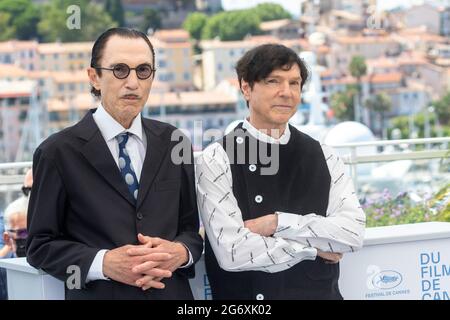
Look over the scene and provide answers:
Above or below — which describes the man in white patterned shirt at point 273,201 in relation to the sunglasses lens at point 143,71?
below

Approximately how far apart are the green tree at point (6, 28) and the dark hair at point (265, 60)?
68465 millimetres

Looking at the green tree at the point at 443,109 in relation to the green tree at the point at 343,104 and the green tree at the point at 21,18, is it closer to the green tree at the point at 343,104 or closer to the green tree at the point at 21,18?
the green tree at the point at 343,104

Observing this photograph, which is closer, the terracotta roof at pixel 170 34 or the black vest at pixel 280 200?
the black vest at pixel 280 200

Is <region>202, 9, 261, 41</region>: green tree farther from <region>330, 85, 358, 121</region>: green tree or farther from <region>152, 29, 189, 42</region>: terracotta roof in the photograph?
<region>330, 85, 358, 121</region>: green tree

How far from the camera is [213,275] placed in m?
2.28

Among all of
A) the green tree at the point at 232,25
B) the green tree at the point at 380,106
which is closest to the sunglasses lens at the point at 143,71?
the green tree at the point at 380,106

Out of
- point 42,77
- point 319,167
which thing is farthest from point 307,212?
point 42,77

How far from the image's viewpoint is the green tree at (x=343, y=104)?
206 ft

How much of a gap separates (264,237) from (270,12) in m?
73.7

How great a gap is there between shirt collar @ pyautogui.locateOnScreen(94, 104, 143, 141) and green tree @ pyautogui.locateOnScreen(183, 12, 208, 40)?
70.9 metres

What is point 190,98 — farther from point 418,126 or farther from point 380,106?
point 418,126

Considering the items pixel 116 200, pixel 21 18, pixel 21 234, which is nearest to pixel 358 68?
pixel 21 18

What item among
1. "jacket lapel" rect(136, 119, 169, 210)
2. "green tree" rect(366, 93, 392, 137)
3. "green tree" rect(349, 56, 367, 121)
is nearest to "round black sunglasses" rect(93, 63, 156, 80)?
"jacket lapel" rect(136, 119, 169, 210)
